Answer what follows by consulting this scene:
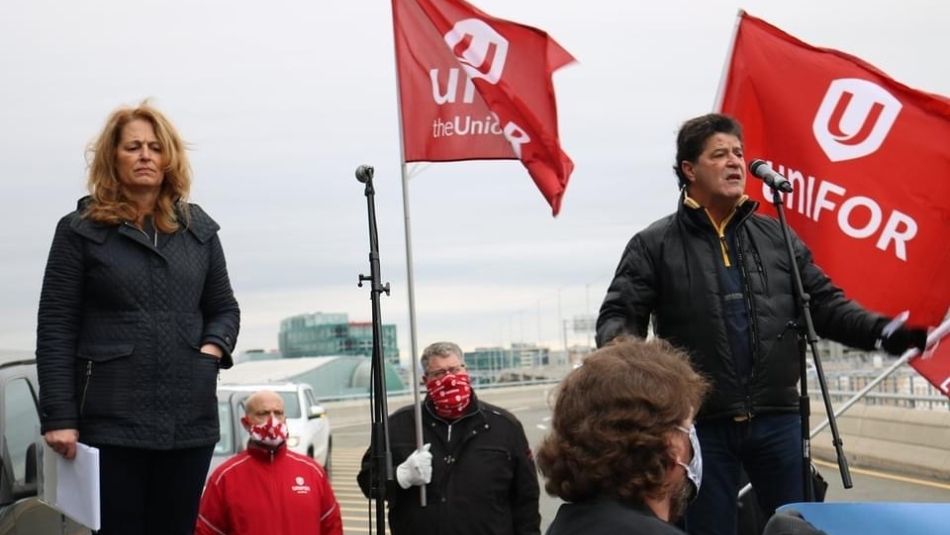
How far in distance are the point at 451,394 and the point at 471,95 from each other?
2.05 m

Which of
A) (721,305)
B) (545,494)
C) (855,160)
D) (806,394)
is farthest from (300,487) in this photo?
(545,494)

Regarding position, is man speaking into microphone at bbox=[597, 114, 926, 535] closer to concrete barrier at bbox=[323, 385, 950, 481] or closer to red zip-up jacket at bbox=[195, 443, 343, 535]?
red zip-up jacket at bbox=[195, 443, 343, 535]

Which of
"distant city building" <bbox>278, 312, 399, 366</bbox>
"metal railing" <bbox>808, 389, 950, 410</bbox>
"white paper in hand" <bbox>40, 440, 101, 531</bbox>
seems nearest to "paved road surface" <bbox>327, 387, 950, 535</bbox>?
"metal railing" <bbox>808, 389, 950, 410</bbox>

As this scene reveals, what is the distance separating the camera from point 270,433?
22.1ft

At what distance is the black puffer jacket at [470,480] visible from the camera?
599 centimetres

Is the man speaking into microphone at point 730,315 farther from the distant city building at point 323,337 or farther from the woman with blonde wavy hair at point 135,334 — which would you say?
the distant city building at point 323,337

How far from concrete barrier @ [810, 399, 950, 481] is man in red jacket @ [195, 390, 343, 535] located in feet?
31.3

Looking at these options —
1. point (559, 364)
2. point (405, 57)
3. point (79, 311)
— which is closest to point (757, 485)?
point (79, 311)

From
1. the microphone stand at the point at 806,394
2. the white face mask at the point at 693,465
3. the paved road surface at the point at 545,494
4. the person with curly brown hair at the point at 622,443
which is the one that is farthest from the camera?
the paved road surface at the point at 545,494

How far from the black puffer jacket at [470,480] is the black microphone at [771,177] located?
1.56 meters

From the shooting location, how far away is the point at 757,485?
18.0 ft

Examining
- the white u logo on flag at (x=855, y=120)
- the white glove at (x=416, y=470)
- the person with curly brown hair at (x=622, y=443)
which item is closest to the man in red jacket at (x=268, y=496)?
the white glove at (x=416, y=470)

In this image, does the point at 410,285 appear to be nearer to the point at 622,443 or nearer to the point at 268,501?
the point at 268,501

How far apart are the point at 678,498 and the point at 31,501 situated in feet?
10.4
